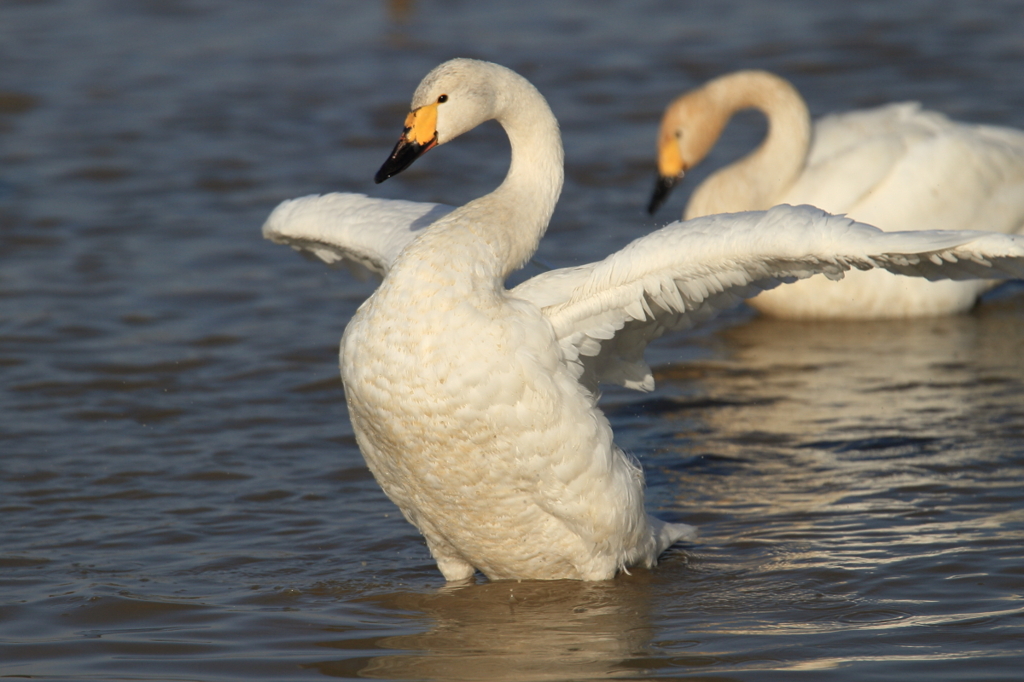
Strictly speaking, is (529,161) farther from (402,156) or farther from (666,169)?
(666,169)

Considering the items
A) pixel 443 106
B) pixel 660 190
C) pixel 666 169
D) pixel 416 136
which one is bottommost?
pixel 660 190

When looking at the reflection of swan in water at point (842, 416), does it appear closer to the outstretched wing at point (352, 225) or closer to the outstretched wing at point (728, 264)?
the outstretched wing at point (728, 264)

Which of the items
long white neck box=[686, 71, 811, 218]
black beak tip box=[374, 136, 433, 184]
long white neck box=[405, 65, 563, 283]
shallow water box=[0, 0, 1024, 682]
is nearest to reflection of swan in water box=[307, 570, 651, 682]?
shallow water box=[0, 0, 1024, 682]

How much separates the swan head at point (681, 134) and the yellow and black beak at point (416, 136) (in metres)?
4.55

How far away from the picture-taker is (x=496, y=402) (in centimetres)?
451

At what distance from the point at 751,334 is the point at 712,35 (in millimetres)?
7564

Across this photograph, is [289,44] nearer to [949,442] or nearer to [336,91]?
[336,91]

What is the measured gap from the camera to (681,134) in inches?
368

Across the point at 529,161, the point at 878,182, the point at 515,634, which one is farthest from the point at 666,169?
the point at 515,634

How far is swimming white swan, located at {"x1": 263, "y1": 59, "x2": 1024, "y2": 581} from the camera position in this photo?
4.47 meters

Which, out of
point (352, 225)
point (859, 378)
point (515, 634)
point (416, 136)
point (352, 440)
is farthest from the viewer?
point (859, 378)

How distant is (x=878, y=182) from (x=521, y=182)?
4056 mm

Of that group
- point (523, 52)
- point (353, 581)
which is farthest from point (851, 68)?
point (353, 581)

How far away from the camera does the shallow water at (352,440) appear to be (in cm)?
467
